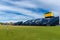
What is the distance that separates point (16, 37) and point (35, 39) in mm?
2045

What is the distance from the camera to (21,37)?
16812 mm

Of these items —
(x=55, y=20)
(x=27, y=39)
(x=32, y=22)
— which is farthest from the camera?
(x=32, y=22)

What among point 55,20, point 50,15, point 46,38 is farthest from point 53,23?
point 46,38

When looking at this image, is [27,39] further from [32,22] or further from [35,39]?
[32,22]

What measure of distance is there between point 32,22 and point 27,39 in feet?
74.4

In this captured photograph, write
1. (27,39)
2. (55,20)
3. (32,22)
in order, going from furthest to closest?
(32,22), (55,20), (27,39)

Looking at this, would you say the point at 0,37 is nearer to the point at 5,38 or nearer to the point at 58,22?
the point at 5,38

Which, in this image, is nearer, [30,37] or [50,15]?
[30,37]

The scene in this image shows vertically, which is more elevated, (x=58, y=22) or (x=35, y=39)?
(x=58, y=22)

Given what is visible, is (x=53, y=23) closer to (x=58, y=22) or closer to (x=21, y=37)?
(x=58, y=22)

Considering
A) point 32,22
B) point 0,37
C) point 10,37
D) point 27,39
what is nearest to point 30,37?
point 27,39

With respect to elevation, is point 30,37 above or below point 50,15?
below

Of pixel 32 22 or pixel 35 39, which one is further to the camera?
pixel 32 22

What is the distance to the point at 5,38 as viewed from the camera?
16.2 meters
